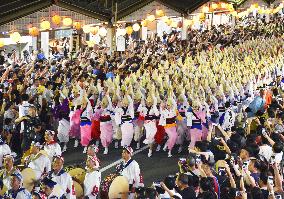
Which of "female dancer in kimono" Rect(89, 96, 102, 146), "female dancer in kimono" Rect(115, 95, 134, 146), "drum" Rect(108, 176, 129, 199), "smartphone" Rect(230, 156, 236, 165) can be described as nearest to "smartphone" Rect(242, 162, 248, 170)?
"smartphone" Rect(230, 156, 236, 165)

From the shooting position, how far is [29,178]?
343 inches

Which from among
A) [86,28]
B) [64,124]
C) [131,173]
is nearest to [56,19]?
[86,28]

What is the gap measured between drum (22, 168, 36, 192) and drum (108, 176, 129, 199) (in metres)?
1.21

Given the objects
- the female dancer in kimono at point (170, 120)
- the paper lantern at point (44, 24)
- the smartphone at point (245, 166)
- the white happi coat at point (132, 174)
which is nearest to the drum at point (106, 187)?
the white happi coat at point (132, 174)

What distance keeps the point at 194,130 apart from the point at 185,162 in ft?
16.7

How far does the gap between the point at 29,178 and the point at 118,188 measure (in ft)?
4.59

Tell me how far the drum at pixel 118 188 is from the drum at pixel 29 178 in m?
1.21

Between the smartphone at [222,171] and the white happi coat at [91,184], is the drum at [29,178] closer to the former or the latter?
the white happi coat at [91,184]

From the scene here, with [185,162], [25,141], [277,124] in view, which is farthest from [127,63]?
[185,162]

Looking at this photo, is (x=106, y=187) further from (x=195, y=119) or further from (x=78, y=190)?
(x=195, y=119)

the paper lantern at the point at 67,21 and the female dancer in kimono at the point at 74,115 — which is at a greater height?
the paper lantern at the point at 67,21

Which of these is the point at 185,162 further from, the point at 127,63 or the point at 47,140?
the point at 127,63

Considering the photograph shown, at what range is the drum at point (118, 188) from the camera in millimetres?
8492

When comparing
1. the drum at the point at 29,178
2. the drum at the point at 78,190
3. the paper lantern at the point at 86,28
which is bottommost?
the drum at the point at 78,190
